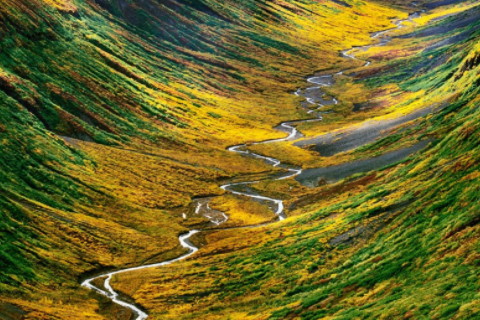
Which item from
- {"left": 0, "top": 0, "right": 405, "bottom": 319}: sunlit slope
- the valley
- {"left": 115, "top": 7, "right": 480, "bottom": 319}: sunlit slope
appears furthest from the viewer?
{"left": 0, "top": 0, "right": 405, "bottom": 319}: sunlit slope

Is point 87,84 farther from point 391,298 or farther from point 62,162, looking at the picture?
point 391,298

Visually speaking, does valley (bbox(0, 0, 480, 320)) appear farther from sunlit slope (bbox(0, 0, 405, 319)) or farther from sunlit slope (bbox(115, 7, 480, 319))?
sunlit slope (bbox(0, 0, 405, 319))

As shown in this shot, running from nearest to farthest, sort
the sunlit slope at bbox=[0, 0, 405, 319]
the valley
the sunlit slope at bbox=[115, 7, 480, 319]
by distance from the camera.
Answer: the sunlit slope at bbox=[115, 7, 480, 319]
the valley
the sunlit slope at bbox=[0, 0, 405, 319]

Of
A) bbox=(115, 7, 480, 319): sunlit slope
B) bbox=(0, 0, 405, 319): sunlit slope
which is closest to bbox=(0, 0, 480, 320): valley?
bbox=(115, 7, 480, 319): sunlit slope

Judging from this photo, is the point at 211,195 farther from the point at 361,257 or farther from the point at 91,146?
the point at 361,257

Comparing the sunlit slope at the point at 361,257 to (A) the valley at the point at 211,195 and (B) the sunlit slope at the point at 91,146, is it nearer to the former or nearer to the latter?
(A) the valley at the point at 211,195

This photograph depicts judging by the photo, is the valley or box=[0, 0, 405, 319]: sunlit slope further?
box=[0, 0, 405, 319]: sunlit slope

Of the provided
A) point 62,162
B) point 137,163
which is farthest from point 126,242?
point 137,163
